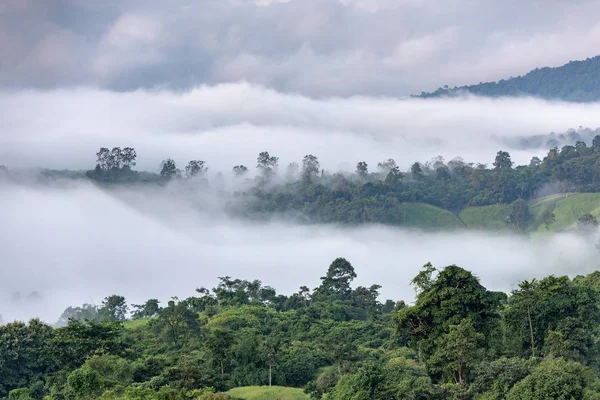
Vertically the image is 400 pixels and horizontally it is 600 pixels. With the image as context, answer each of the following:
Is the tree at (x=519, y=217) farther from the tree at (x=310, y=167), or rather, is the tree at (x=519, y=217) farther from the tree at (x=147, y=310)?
the tree at (x=147, y=310)

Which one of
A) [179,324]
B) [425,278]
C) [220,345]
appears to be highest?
[425,278]

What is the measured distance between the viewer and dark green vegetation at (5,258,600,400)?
34.6 m

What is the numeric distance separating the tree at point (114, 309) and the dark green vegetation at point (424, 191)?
59.1m

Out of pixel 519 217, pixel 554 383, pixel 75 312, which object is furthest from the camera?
pixel 519 217

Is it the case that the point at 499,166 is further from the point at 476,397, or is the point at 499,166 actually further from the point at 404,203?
the point at 476,397

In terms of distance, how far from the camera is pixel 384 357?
2085 inches

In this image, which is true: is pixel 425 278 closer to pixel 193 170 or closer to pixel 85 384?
pixel 85 384

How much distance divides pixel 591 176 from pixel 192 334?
9603 centimetres

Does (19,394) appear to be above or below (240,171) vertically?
below

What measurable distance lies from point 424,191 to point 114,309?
76310 mm

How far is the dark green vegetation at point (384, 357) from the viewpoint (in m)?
34.6

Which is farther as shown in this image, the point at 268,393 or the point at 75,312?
the point at 75,312

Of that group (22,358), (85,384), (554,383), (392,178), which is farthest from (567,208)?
(85,384)

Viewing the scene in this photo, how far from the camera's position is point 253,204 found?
151 metres
